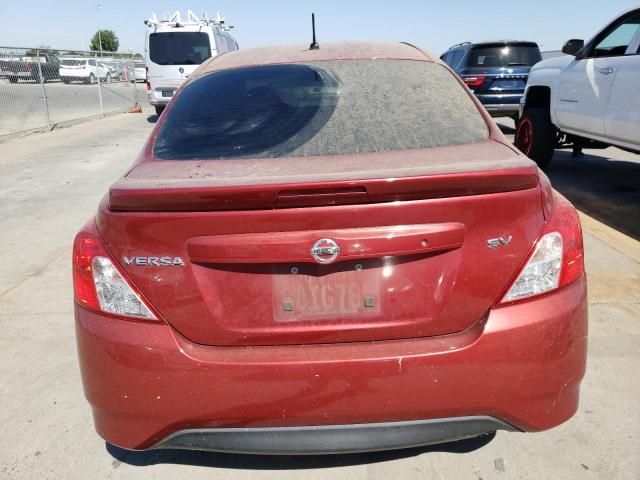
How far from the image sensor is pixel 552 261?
1942 mm

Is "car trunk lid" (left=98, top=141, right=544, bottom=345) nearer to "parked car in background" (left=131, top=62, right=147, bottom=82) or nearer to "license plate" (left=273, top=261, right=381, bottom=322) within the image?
"license plate" (left=273, top=261, right=381, bottom=322)

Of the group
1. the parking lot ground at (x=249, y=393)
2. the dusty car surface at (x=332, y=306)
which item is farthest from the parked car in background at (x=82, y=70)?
the dusty car surface at (x=332, y=306)

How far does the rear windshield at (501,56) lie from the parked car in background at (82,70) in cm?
1262

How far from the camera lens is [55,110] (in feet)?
62.6

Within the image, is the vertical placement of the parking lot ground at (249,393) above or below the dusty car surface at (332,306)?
below

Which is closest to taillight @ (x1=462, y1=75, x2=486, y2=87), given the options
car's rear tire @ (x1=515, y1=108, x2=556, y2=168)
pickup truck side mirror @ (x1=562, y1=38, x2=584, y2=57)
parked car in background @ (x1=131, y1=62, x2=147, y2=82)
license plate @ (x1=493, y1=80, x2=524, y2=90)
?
license plate @ (x1=493, y1=80, x2=524, y2=90)

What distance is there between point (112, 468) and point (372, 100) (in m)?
1.93

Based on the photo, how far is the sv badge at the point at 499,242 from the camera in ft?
6.07

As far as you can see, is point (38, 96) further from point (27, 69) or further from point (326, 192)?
point (326, 192)

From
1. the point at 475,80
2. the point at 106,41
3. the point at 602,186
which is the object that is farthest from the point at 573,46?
the point at 106,41

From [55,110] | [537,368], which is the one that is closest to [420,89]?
[537,368]

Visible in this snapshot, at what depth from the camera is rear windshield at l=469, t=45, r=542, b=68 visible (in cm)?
1197

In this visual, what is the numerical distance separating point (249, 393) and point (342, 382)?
30 cm

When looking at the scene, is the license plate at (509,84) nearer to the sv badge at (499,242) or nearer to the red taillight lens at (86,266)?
the sv badge at (499,242)
